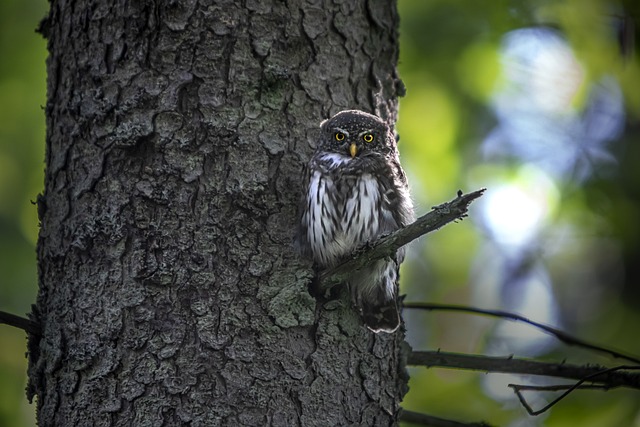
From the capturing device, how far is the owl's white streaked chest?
323 centimetres

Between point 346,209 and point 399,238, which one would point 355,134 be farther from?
point 399,238

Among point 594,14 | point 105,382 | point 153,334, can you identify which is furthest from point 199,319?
point 594,14

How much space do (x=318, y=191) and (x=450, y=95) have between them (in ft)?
6.52

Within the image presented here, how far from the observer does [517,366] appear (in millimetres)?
3127

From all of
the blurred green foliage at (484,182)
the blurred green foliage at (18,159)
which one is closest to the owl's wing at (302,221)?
the blurred green foliage at (484,182)

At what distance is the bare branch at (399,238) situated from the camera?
223cm

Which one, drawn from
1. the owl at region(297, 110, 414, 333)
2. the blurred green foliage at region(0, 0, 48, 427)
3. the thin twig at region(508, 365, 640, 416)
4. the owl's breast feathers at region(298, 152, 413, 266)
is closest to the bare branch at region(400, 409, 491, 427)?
the thin twig at region(508, 365, 640, 416)

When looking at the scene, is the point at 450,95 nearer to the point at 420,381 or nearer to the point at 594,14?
the point at 594,14

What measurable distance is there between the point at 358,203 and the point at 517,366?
0.94 m

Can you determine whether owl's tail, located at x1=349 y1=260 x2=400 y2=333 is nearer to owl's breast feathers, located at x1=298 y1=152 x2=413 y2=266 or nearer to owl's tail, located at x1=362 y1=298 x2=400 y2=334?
owl's tail, located at x1=362 y1=298 x2=400 y2=334

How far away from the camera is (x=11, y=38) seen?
4.77 meters

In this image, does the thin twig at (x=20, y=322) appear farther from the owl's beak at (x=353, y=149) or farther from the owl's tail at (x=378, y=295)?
the owl's beak at (x=353, y=149)

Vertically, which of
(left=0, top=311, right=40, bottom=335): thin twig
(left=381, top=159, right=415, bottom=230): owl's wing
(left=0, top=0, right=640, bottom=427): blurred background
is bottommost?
(left=0, top=311, right=40, bottom=335): thin twig

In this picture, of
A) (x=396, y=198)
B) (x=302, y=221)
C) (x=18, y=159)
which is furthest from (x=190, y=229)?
(x=18, y=159)
